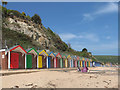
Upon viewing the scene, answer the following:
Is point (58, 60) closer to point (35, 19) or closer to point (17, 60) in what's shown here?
point (17, 60)

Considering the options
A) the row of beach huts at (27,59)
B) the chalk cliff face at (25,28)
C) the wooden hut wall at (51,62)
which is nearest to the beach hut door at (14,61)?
the row of beach huts at (27,59)

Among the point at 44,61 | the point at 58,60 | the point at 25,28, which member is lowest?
the point at 58,60

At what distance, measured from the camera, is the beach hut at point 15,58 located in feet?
58.1

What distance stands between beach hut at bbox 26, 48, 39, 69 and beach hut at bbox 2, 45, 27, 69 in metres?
0.89

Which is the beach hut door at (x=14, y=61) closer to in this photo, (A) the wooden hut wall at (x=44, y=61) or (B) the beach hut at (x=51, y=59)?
(A) the wooden hut wall at (x=44, y=61)

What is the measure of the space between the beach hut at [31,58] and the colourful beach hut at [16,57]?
0.89 metres

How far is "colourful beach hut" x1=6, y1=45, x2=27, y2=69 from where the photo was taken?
700 inches

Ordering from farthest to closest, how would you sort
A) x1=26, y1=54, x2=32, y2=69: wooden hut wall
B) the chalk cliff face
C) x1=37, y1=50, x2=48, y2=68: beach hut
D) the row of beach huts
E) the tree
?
A: the tree, the chalk cliff face, x1=37, y1=50, x2=48, y2=68: beach hut, x1=26, y1=54, x2=32, y2=69: wooden hut wall, the row of beach huts

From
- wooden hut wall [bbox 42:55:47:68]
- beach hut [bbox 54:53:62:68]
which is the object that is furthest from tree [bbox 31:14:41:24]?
wooden hut wall [bbox 42:55:47:68]

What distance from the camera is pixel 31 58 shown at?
22.0 meters

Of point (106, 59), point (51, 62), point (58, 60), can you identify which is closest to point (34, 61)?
point (51, 62)

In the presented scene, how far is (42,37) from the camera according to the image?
54.4 m

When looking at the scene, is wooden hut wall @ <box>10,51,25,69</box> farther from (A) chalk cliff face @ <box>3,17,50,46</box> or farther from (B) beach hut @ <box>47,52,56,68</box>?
(A) chalk cliff face @ <box>3,17,50,46</box>

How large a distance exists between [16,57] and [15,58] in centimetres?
21
